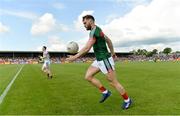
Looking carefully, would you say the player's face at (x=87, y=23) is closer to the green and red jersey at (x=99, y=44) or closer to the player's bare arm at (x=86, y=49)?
the green and red jersey at (x=99, y=44)

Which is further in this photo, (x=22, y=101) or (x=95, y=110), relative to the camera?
(x=22, y=101)

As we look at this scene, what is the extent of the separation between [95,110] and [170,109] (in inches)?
79.0

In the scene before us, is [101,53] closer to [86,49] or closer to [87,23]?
[86,49]

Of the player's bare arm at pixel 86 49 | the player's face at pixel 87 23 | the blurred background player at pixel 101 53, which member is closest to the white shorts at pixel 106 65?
the blurred background player at pixel 101 53

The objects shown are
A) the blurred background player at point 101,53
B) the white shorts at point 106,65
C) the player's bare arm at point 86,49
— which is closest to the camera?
the player's bare arm at point 86,49

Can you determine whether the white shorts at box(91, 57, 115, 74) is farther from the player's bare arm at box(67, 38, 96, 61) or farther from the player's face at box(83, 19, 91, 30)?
the player's face at box(83, 19, 91, 30)

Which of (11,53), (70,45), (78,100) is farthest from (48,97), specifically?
(11,53)

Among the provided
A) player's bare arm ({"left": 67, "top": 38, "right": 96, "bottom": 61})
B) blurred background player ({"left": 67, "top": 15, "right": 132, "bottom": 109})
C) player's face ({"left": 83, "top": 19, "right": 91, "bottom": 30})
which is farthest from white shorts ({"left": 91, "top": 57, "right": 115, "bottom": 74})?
player's face ({"left": 83, "top": 19, "right": 91, "bottom": 30})

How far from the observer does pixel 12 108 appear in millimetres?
10672

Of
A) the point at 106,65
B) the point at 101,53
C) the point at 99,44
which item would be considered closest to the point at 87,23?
the point at 99,44

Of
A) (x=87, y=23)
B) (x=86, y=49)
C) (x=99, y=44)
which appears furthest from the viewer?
(x=99, y=44)

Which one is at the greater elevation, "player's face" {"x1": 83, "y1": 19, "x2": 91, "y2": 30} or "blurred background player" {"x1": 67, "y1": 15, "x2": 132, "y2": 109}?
"player's face" {"x1": 83, "y1": 19, "x2": 91, "y2": 30}

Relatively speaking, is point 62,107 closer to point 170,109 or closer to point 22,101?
point 22,101

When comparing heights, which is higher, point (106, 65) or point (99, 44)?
point (99, 44)
